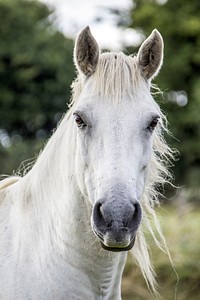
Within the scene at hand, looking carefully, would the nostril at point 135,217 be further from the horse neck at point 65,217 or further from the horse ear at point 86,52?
the horse ear at point 86,52

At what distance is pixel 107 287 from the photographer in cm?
388

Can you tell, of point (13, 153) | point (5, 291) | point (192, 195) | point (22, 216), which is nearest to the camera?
point (5, 291)

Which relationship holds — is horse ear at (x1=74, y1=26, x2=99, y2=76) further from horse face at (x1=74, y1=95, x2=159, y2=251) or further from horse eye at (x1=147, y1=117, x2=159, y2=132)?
horse eye at (x1=147, y1=117, x2=159, y2=132)

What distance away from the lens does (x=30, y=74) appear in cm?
3203

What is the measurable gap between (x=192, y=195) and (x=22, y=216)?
31.7 feet

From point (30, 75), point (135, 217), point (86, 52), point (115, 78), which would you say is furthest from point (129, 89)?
point (30, 75)

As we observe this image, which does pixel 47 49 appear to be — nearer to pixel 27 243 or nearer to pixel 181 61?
pixel 181 61

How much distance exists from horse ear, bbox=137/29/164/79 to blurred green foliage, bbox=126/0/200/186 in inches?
1133

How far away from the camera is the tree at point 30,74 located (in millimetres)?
30641

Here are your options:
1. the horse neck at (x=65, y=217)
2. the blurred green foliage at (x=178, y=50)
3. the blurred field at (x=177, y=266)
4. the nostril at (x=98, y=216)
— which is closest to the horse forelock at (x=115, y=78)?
the horse neck at (x=65, y=217)

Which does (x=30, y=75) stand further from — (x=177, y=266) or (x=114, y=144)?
(x=114, y=144)

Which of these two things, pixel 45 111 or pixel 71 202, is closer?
pixel 71 202

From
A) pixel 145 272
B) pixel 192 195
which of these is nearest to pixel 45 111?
pixel 192 195

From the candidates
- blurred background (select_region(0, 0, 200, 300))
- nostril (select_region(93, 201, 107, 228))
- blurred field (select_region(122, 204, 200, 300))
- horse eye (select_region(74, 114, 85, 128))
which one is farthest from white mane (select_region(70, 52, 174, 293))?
blurred background (select_region(0, 0, 200, 300))
